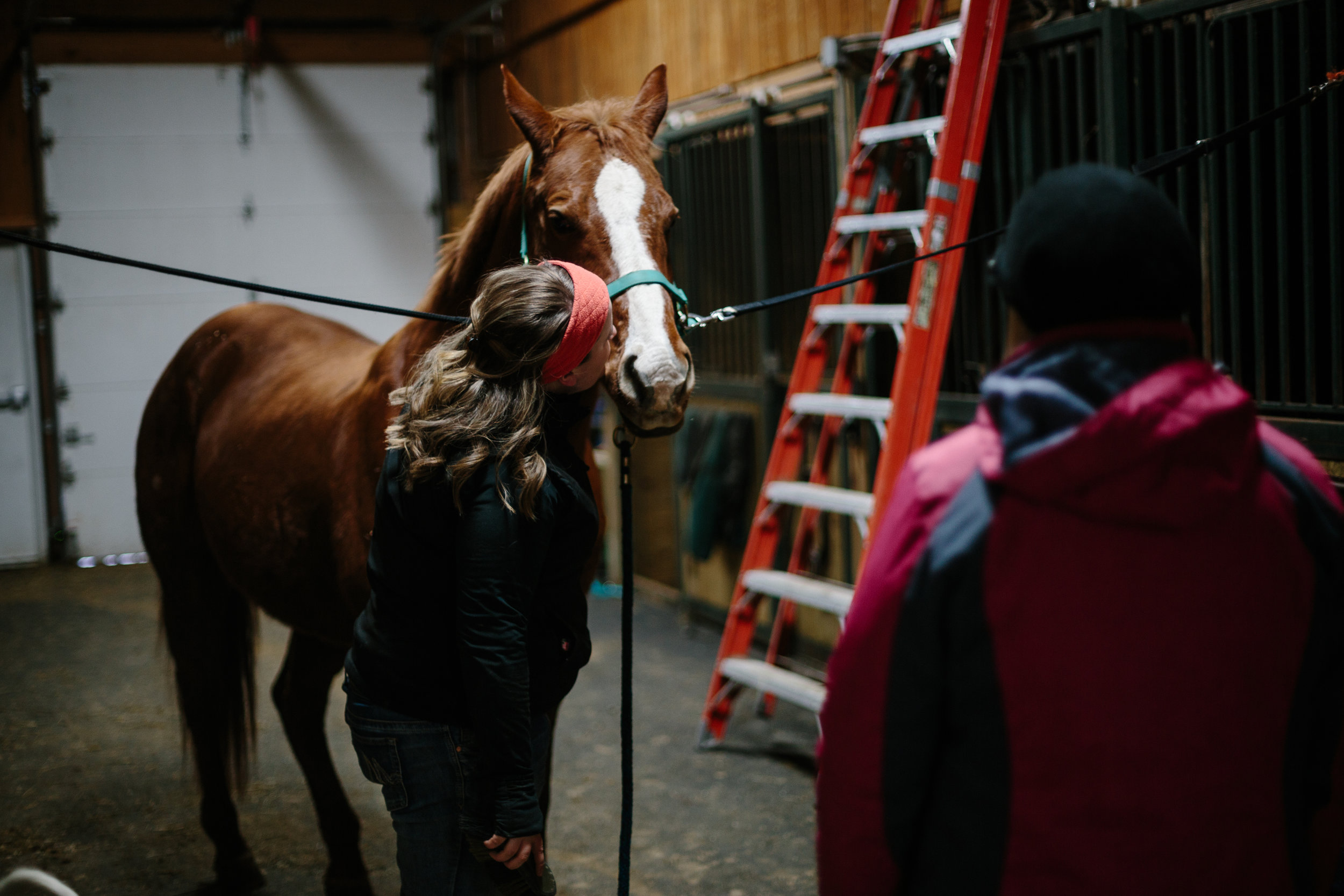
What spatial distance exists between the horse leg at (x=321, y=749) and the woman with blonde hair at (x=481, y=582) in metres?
1.21

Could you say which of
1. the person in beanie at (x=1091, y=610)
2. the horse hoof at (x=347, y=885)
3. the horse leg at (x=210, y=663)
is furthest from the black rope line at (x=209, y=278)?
the horse hoof at (x=347, y=885)

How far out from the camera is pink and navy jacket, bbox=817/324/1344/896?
90cm

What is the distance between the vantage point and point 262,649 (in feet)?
16.5

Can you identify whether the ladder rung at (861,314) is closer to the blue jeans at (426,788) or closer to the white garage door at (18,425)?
the blue jeans at (426,788)

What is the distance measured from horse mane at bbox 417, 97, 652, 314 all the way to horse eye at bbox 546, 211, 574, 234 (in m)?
0.14

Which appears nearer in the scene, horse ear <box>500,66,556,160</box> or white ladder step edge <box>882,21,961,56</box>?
horse ear <box>500,66,556,160</box>

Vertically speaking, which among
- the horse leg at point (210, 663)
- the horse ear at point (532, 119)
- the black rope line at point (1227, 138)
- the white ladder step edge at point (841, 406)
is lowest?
the horse leg at point (210, 663)

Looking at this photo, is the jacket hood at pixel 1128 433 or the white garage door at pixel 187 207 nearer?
the jacket hood at pixel 1128 433

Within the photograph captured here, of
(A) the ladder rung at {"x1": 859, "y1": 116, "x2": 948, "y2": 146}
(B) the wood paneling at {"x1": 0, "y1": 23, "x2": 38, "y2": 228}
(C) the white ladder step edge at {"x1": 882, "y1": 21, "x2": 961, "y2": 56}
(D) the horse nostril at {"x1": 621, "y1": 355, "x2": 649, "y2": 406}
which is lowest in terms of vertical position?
(D) the horse nostril at {"x1": 621, "y1": 355, "x2": 649, "y2": 406}

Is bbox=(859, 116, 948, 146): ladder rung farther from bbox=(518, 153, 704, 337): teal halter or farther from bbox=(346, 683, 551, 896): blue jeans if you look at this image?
bbox=(346, 683, 551, 896): blue jeans

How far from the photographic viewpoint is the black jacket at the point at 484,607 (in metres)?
1.40

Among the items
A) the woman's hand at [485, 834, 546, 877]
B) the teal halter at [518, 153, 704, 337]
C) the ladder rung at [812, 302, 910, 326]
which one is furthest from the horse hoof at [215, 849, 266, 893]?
the ladder rung at [812, 302, 910, 326]

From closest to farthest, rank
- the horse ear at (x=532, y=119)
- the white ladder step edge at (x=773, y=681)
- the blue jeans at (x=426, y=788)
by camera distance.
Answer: the blue jeans at (x=426, y=788), the horse ear at (x=532, y=119), the white ladder step edge at (x=773, y=681)

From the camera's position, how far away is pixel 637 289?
76.5 inches
